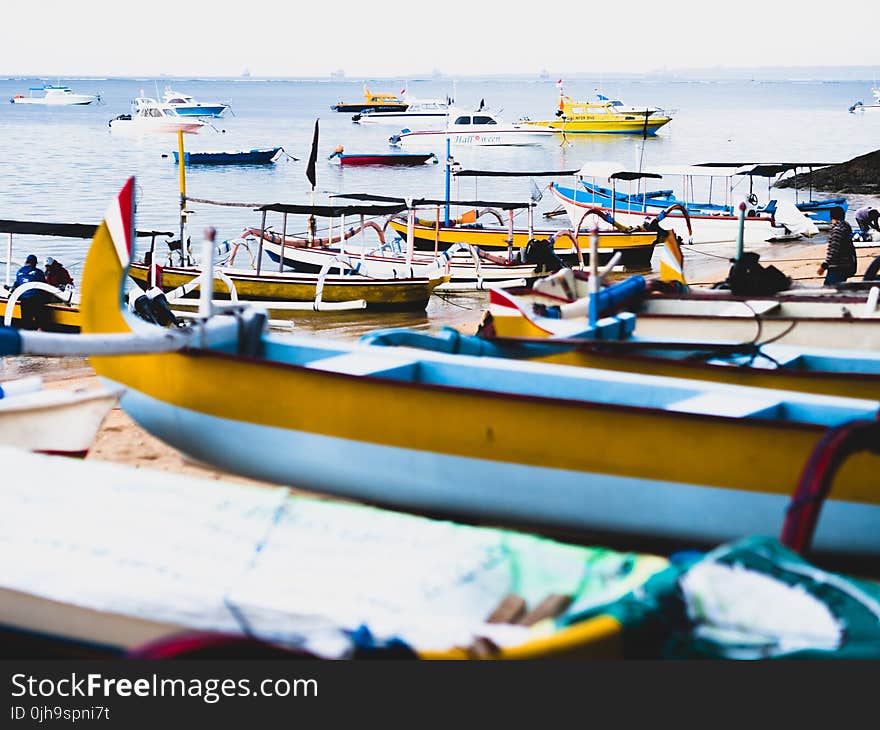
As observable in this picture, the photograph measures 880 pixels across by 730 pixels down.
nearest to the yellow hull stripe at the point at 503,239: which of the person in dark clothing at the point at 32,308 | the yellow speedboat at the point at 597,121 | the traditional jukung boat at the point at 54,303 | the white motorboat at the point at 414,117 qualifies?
the traditional jukung boat at the point at 54,303

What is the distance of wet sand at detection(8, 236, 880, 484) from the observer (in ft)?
31.5

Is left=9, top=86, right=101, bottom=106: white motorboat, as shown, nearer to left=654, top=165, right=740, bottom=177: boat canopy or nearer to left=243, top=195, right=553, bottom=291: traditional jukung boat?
left=654, top=165, right=740, bottom=177: boat canopy

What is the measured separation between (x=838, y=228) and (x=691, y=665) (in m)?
12.3

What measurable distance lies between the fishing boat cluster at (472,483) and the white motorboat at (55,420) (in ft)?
0.05

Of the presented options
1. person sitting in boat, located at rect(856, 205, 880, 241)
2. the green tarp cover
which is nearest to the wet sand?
person sitting in boat, located at rect(856, 205, 880, 241)

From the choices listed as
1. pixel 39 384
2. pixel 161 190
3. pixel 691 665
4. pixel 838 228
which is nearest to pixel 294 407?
pixel 39 384

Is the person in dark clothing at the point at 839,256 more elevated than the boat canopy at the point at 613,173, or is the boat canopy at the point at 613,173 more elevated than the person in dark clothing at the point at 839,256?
the boat canopy at the point at 613,173

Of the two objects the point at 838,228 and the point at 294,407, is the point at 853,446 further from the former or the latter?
the point at 838,228

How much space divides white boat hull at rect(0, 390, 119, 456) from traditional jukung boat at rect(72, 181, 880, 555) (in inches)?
19.1

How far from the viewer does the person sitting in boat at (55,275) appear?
17.4 meters

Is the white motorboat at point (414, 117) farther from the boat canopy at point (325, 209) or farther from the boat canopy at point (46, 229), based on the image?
the boat canopy at point (46, 229)

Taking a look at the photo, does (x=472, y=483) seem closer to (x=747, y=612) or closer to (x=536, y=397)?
(x=536, y=397)

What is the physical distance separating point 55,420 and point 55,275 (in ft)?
34.3

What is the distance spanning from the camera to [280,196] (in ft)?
172
